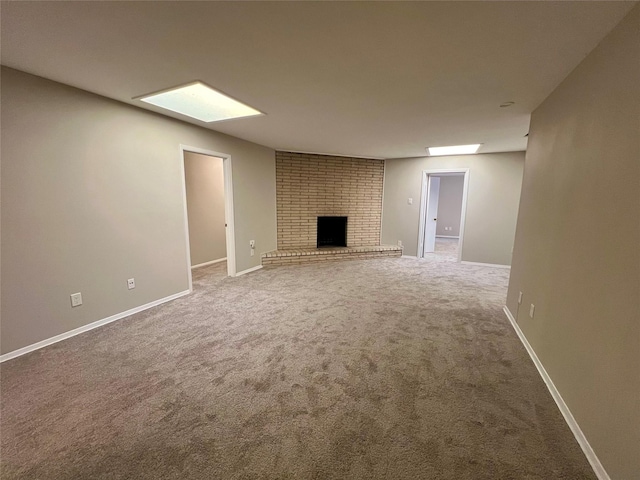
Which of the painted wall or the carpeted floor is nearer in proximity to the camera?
the carpeted floor

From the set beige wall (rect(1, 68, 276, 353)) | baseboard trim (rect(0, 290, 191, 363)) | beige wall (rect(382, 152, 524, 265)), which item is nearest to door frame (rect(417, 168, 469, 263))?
beige wall (rect(382, 152, 524, 265))

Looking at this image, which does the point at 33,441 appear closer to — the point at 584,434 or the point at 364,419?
the point at 364,419

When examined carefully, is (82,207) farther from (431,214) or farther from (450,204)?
(450,204)

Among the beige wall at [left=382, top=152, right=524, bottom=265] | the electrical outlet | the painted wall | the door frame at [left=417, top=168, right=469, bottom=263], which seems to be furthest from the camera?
the painted wall

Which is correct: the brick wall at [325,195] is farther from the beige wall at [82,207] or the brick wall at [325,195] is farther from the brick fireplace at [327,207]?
the beige wall at [82,207]

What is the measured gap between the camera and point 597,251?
138 centimetres

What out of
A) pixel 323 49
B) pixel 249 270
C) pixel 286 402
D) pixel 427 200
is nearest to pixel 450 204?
pixel 427 200

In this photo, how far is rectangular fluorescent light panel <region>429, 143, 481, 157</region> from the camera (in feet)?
15.1

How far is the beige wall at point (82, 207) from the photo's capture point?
204cm

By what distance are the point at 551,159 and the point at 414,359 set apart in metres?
1.96

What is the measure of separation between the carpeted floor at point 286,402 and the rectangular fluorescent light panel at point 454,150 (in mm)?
3116

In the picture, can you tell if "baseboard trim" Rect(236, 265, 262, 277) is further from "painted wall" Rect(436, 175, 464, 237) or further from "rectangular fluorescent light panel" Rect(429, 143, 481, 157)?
"painted wall" Rect(436, 175, 464, 237)

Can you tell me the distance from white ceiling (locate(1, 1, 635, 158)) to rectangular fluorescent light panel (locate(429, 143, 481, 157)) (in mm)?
1931

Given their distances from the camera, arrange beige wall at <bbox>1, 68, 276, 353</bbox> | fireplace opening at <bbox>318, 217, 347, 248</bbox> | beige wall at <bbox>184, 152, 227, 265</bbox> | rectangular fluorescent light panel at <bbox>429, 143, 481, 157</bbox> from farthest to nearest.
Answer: fireplace opening at <bbox>318, 217, 347, 248</bbox> → beige wall at <bbox>184, 152, 227, 265</bbox> → rectangular fluorescent light panel at <bbox>429, 143, 481, 157</bbox> → beige wall at <bbox>1, 68, 276, 353</bbox>
